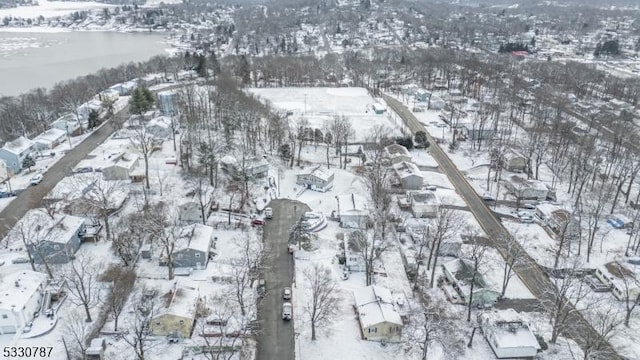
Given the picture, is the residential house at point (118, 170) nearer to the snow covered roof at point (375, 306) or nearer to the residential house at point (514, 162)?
the snow covered roof at point (375, 306)

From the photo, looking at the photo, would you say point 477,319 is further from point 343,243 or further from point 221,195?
point 221,195

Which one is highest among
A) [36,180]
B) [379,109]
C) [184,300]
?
[379,109]

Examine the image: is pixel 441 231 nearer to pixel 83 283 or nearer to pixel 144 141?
pixel 83 283

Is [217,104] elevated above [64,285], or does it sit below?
above

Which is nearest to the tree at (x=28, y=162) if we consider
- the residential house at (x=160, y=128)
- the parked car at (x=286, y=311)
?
the residential house at (x=160, y=128)

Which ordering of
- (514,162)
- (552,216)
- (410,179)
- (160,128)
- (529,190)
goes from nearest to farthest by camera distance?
1. (552,216)
2. (529,190)
3. (410,179)
4. (514,162)
5. (160,128)

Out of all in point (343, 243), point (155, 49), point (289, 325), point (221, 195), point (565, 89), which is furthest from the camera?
point (155, 49)

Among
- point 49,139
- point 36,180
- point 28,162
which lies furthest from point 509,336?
point 49,139

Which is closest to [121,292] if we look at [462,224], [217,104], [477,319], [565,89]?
[477,319]
